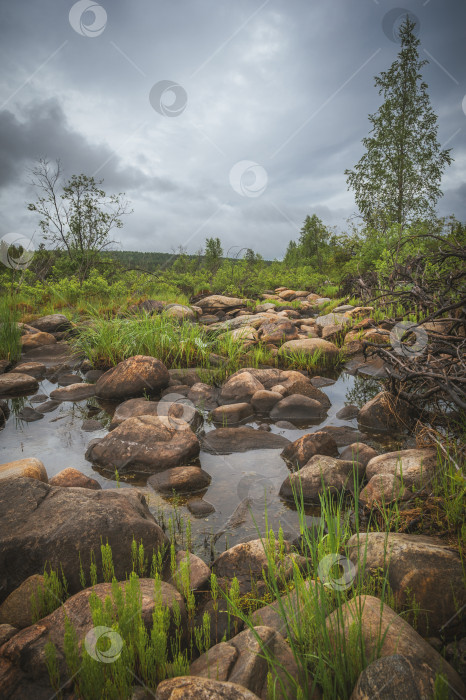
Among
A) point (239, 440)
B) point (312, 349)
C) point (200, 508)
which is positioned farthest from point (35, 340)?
point (200, 508)

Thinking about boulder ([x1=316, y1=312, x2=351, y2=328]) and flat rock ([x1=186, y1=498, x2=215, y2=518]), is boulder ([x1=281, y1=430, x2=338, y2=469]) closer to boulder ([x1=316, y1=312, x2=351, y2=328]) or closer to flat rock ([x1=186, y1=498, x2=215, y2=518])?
flat rock ([x1=186, y1=498, x2=215, y2=518])

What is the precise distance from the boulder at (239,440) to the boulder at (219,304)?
10.7 m

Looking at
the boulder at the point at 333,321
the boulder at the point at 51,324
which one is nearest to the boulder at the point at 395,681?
the boulder at the point at 333,321

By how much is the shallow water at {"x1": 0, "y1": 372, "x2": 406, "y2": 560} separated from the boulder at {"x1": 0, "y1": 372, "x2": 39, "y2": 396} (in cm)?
33

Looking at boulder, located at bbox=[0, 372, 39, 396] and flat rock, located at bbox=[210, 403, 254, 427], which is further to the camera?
boulder, located at bbox=[0, 372, 39, 396]

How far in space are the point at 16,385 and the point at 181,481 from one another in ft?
14.4

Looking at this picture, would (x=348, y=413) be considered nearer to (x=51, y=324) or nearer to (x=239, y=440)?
(x=239, y=440)

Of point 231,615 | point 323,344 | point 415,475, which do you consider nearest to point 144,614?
point 231,615

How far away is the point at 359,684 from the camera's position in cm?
139

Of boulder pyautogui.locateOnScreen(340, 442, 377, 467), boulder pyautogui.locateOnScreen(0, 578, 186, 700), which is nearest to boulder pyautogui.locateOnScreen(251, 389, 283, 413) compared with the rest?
boulder pyautogui.locateOnScreen(340, 442, 377, 467)

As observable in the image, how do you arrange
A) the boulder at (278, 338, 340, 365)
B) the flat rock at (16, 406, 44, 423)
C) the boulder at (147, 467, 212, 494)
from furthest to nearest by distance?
1. the boulder at (278, 338, 340, 365)
2. the flat rock at (16, 406, 44, 423)
3. the boulder at (147, 467, 212, 494)

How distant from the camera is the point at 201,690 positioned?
1.39m

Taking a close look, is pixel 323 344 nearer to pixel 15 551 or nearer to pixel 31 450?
pixel 31 450

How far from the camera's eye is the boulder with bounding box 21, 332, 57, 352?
913 cm
